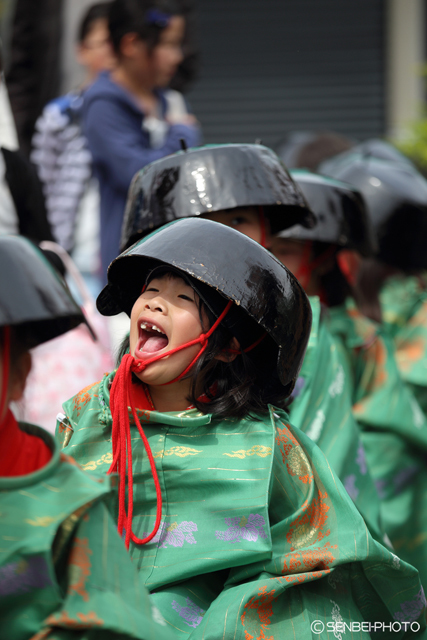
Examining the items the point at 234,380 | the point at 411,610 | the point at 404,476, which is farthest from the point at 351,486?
the point at 404,476

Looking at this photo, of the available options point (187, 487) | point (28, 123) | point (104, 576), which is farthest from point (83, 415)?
point (28, 123)

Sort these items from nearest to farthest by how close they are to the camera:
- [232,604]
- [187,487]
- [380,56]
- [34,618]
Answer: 1. [34,618]
2. [232,604]
3. [187,487]
4. [380,56]

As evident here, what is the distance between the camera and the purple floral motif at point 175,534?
1.90 metres

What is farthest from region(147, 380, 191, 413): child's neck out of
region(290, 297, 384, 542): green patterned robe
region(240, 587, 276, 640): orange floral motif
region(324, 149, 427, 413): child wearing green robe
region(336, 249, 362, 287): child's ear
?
region(324, 149, 427, 413): child wearing green robe

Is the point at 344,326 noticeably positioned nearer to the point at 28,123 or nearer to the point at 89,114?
the point at 89,114

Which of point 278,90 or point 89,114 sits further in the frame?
point 278,90

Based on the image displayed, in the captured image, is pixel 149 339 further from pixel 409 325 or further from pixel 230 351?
pixel 409 325

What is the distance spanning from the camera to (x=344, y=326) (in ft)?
11.6

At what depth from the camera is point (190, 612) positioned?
1880 millimetres

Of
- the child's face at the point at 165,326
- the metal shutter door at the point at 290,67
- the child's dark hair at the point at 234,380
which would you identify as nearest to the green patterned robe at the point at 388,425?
the child's dark hair at the point at 234,380

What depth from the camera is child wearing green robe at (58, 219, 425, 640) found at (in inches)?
74.0

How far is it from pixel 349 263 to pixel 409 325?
615mm

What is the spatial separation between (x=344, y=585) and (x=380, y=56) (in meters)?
8.86

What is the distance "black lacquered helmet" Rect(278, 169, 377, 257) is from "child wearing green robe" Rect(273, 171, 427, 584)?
0.11 m
